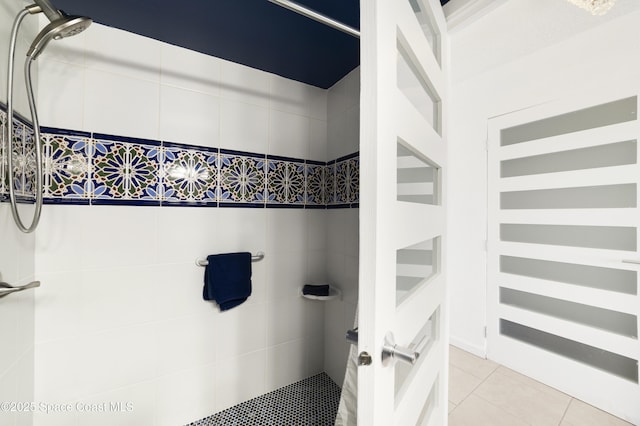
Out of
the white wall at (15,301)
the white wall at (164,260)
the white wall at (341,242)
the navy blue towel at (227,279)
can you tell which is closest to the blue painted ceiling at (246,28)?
the white wall at (164,260)

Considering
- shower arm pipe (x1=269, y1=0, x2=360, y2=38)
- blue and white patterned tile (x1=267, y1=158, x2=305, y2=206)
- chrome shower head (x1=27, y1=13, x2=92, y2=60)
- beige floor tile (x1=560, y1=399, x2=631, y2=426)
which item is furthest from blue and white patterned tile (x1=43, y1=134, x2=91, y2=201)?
beige floor tile (x1=560, y1=399, x2=631, y2=426)

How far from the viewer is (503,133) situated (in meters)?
2.12

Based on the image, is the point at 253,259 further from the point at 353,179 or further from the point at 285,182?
the point at 353,179

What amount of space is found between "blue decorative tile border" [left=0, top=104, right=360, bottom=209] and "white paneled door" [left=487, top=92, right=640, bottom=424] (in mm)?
1383

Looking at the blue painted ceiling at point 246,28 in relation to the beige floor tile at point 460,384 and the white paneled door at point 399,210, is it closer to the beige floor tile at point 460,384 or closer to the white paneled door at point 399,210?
the white paneled door at point 399,210

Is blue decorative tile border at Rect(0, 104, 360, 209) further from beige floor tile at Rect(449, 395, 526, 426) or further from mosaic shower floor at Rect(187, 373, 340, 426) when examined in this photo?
beige floor tile at Rect(449, 395, 526, 426)

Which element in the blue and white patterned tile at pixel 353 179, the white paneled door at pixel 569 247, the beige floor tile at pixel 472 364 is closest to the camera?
the white paneled door at pixel 569 247

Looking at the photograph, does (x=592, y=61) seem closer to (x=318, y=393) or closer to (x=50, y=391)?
(x=318, y=393)

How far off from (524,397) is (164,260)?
2407mm

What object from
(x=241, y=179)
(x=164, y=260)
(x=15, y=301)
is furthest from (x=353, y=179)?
(x=15, y=301)

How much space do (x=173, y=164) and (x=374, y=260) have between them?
1319 mm

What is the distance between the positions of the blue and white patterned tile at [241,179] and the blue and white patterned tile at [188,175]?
0.05 metres

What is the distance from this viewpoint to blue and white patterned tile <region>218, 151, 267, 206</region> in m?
1.55

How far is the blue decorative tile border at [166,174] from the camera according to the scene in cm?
115
